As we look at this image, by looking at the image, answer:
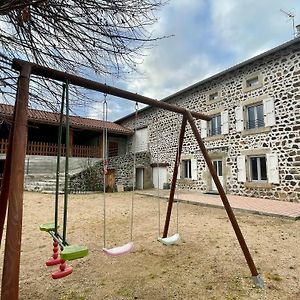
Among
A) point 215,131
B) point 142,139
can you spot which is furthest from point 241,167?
point 142,139

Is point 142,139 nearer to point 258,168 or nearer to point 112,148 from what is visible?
point 112,148

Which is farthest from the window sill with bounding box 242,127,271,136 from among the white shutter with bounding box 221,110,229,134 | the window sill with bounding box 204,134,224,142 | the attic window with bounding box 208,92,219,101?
the attic window with bounding box 208,92,219,101

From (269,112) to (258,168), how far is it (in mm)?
2236

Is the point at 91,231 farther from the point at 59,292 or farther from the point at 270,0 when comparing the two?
the point at 270,0

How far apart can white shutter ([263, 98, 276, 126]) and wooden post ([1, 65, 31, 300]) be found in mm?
8795

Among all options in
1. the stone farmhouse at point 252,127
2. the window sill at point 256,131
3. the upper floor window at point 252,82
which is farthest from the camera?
the upper floor window at point 252,82

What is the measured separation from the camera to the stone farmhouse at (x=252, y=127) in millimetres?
8203

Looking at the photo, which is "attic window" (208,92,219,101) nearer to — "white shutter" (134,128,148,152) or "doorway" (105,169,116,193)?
"white shutter" (134,128,148,152)

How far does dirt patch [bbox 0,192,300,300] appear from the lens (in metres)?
2.46

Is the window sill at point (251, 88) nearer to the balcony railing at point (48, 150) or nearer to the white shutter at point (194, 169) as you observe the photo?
the white shutter at point (194, 169)

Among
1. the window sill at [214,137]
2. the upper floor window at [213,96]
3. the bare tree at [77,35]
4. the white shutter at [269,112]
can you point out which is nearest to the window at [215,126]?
the window sill at [214,137]

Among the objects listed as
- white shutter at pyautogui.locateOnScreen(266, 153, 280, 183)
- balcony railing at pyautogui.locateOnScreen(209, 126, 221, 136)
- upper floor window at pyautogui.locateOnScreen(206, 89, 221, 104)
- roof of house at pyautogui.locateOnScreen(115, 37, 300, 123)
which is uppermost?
roof of house at pyautogui.locateOnScreen(115, 37, 300, 123)

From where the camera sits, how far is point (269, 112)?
877 cm

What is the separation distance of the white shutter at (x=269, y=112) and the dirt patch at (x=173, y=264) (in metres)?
4.40
